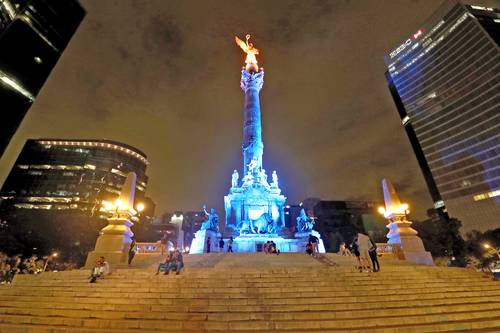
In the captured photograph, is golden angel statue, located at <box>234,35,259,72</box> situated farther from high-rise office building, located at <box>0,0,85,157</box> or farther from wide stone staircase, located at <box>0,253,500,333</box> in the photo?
wide stone staircase, located at <box>0,253,500,333</box>

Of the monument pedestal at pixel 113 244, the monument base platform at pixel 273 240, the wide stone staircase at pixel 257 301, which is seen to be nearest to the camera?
the wide stone staircase at pixel 257 301

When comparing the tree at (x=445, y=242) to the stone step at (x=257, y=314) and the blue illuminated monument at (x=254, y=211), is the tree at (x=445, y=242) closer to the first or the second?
the blue illuminated monument at (x=254, y=211)

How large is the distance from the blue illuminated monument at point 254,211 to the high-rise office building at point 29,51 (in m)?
37.3

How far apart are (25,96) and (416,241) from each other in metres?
58.7

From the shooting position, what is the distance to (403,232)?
1415 cm

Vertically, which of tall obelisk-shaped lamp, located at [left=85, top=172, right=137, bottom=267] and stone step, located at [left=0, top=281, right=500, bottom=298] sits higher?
tall obelisk-shaped lamp, located at [left=85, top=172, right=137, bottom=267]

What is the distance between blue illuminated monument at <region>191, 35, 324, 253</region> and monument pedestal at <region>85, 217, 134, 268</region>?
368 inches

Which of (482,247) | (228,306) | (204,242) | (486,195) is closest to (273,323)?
(228,306)

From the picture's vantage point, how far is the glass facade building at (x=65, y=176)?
66312mm

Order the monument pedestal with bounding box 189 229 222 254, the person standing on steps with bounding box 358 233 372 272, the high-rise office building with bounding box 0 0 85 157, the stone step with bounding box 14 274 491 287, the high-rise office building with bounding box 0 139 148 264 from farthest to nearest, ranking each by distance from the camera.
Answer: the high-rise office building with bounding box 0 139 148 264 → the high-rise office building with bounding box 0 0 85 157 → the monument pedestal with bounding box 189 229 222 254 → the person standing on steps with bounding box 358 233 372 272 → the stone step with bounding box 14 274 491 287

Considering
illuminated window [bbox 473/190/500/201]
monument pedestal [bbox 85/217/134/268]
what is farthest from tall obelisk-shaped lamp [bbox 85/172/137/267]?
illuminated window [bbox 473/190/500/201]

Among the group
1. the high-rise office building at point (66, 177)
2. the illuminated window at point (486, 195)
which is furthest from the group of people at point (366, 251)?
the illuminated window at point (486, 195)

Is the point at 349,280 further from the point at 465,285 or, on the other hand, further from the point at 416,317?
the point at 465,285

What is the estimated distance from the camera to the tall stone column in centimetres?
3033
